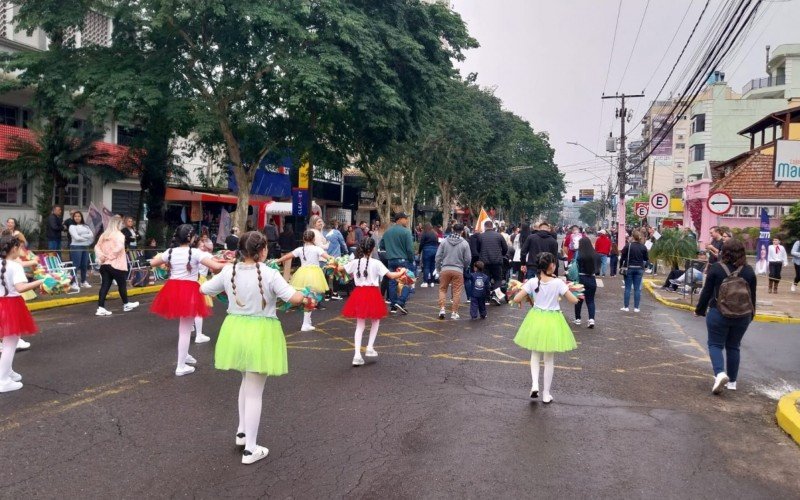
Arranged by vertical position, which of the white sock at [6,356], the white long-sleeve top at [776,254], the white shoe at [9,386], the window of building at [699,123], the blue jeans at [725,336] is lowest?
the white shoe at [9,386]

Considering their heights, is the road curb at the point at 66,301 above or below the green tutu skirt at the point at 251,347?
below

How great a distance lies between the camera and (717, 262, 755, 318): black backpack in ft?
24.3

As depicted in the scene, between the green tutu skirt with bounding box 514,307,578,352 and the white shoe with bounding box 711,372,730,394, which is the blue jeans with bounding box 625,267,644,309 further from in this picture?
the green tutu skirt with bounding box 514,307,578,352

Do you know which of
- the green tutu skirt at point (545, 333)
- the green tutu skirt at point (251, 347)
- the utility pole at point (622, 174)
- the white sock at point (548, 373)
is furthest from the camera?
the utility pole at point (622, 174)

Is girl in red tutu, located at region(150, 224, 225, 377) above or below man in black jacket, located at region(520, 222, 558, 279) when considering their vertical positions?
below

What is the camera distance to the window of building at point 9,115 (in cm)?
2314

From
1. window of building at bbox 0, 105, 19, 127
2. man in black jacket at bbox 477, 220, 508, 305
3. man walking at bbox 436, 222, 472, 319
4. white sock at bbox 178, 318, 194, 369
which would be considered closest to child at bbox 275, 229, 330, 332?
white sock at bbox 178, 318, 194, 369

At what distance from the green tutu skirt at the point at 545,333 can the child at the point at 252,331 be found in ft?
9.17

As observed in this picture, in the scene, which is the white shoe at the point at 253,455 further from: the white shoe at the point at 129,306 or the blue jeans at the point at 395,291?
the white shoe at the point at 129,306

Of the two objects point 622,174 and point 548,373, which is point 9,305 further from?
point 622,174

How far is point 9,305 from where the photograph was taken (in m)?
7.04

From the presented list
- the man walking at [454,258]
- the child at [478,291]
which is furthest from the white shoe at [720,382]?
the man walking at [454,258]

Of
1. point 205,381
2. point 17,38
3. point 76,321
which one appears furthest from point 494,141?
point 205,381

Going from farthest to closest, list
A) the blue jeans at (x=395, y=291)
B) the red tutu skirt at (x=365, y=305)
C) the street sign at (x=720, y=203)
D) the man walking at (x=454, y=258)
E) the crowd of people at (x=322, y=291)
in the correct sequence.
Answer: the street sign at (x=720, y=203)
the blue jeans at (x=395, y=291)
the man walking at (x=454, y=258)
the red tutu skirt at (x=365, y=305)
the crowd of people at (x=322, y=291)
